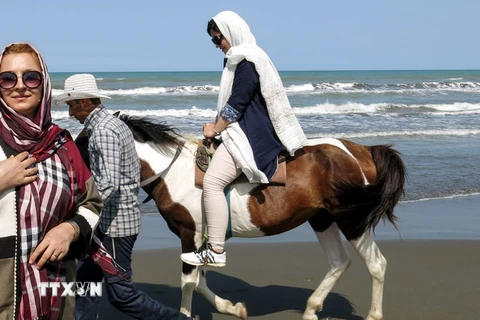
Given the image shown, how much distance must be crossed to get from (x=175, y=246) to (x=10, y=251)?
5.06 metres

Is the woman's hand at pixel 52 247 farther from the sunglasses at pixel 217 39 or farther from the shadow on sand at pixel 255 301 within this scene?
the shadow on sand at pixel 255 301

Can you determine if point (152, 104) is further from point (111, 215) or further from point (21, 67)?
point (21, 67)

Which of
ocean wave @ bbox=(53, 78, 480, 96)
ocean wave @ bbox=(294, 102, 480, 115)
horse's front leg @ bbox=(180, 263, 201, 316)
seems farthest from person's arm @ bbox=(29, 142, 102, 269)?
ocean wave @ bbox=(53, 78, 480, 96)

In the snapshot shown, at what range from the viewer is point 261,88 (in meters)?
4.66

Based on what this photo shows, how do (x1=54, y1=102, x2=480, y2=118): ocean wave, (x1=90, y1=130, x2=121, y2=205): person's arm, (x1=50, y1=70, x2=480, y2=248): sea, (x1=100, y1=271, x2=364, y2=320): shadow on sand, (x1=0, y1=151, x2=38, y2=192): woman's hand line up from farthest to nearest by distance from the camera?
(x1=54, y1=102, x2=480, y2=118): ocean wave → (x1=50, y1=70, x2=480, y2=248): sea → (x1=100, y1=271, x2=364, y2=320): shadow on sand → (x1=90, y1=130, x2=121, y2=205): person's arm → (x1=0, y1=151, x2=38, y2=192): woman's hand

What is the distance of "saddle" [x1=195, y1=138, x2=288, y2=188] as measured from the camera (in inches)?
190

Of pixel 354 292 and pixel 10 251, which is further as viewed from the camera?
pixel 354 292

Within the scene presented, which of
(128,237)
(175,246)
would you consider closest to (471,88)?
(175,246)

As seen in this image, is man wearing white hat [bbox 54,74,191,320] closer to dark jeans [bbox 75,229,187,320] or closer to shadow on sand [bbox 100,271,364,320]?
dark jeans [bbox 75,229,187,320]

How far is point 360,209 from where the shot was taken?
4.98 meters

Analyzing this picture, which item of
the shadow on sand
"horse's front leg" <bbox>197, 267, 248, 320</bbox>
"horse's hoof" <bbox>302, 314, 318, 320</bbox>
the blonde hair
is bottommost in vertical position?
the shadow on sand

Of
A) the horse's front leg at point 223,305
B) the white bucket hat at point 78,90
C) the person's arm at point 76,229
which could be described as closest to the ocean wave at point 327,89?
the horse's front leg at point 223,305

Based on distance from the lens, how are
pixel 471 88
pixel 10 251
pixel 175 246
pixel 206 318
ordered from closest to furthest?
pixel 10 251 < pixel 206 318 < pixel 175 246 < pixel 471 88

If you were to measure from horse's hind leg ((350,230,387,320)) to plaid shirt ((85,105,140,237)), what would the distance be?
179cm
